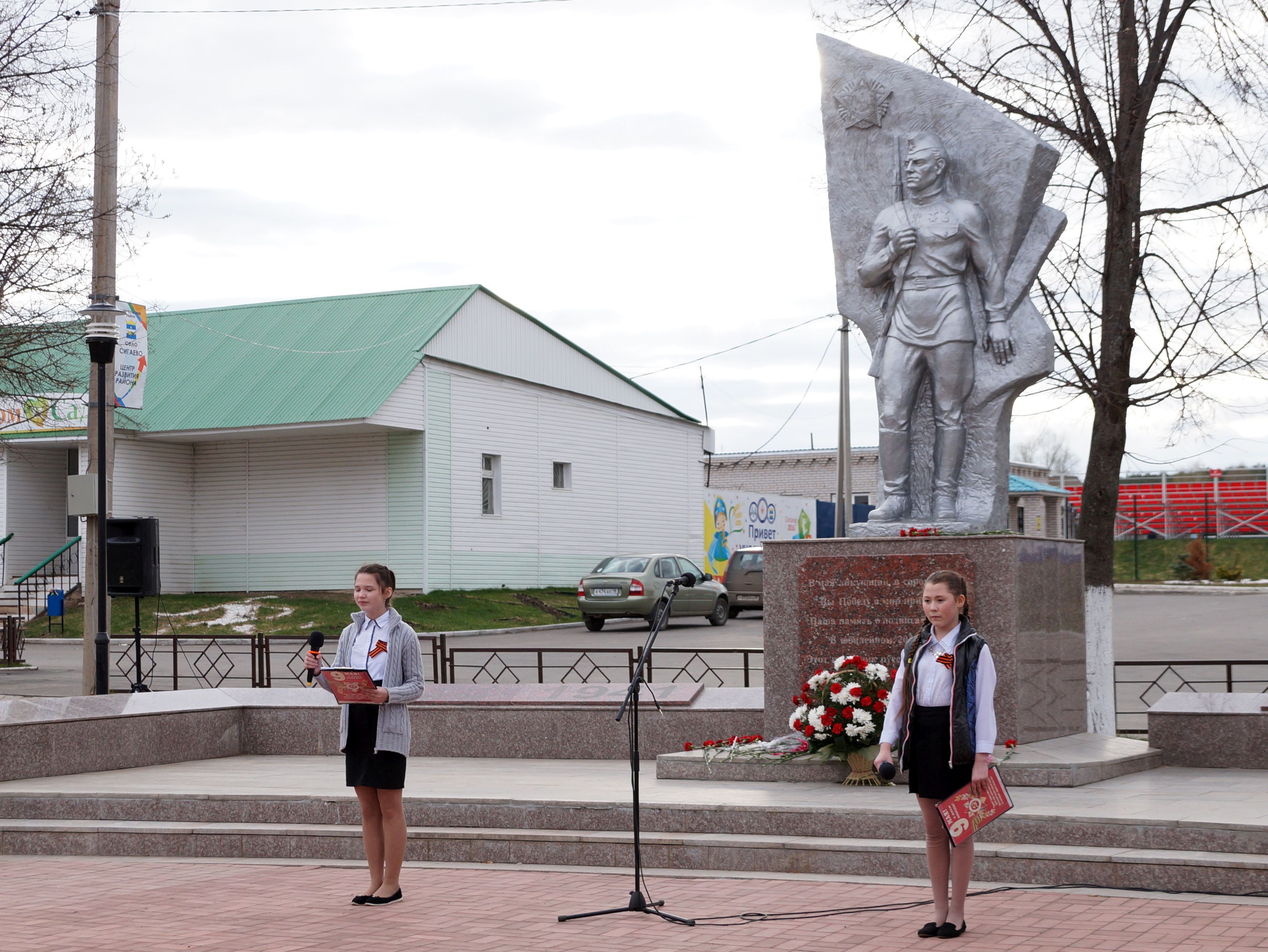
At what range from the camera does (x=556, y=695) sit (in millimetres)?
11633

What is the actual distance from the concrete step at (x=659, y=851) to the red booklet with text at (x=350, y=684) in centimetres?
167

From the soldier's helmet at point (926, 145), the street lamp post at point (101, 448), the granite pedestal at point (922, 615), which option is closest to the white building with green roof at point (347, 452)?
the street lamp post at point (101, 448)

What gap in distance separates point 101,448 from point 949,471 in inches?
286

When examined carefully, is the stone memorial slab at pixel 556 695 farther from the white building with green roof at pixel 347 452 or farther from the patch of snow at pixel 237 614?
the white building with green roof at pixel 347 452

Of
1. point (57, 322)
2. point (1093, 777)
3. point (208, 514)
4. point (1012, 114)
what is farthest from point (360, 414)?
point (1093, 777)

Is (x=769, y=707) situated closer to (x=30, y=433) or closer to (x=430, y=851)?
(x=430, y=851)

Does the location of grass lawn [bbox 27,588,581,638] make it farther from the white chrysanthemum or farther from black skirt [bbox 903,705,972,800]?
black skirt [bbox 903,705,972,800]

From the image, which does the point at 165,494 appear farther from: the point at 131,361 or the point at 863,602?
the point at 863,602

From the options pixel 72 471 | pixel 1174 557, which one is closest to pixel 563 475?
pixel 72 471

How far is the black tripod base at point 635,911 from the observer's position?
684 centimetres

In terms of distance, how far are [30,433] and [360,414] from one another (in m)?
7.41

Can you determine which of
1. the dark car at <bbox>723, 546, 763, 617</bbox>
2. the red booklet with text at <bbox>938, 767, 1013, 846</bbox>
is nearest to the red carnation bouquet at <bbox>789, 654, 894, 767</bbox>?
the red booklet with text at <bbox>938, 767, 1013, 846</bbox>

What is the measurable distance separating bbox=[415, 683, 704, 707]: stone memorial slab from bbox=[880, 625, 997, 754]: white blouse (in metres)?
4.64

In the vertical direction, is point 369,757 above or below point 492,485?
below
